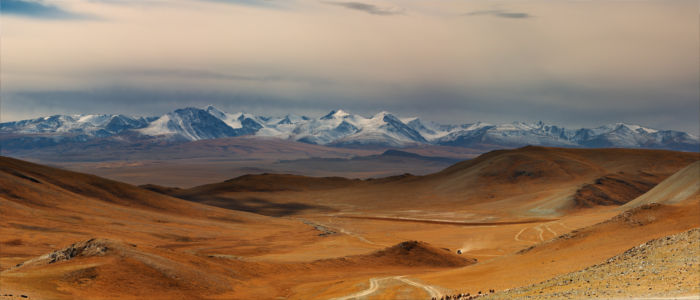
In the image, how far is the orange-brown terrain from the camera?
40.9m

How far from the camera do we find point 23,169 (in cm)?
12581

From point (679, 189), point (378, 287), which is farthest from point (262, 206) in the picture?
point (378, 287)

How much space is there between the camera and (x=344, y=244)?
91.8m

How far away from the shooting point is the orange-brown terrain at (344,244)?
1609 inches

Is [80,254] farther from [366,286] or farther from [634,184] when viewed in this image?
[634,184]

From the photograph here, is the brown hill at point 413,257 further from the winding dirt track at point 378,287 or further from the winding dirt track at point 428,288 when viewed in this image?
the winding dirt track at point 428,288

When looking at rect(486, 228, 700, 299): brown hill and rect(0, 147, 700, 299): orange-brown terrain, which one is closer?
rect(486, 228, 700, 299): brown hill

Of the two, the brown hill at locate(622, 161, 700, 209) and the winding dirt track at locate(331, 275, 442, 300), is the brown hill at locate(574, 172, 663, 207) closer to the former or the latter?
the brown hill at locate(622, 161, 700, 209)

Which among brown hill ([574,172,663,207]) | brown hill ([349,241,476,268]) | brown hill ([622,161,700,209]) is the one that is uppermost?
brown hill ([622,161,700,209])

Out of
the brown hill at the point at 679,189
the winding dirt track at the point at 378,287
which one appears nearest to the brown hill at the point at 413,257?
the winding dirt track at the point at 378,287

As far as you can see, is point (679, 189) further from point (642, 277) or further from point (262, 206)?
point (262, 206)

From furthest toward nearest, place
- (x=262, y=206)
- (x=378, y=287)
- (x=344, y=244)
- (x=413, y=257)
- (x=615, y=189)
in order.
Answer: (x=262, y=206), (x=615, y=189), (x=344, y=244), (x=413, y=257), (x=378, y=287)

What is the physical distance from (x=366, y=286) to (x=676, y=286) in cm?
2699

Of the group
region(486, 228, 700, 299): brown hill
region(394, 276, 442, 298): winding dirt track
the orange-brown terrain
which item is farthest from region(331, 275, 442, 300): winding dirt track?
region(486, 228, 700, 299): brown hill
